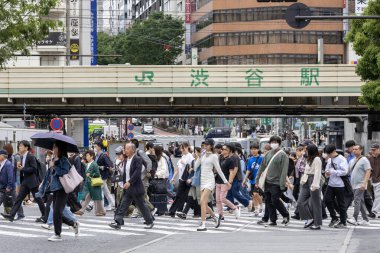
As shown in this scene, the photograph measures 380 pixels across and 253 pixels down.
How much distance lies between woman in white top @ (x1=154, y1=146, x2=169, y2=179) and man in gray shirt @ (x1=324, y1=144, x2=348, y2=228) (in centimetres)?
441

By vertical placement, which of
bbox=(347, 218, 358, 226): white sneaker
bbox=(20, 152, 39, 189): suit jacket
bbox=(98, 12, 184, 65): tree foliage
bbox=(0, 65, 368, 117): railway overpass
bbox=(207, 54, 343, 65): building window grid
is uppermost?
bbox=(98, 12, 184, 65): tree foliage

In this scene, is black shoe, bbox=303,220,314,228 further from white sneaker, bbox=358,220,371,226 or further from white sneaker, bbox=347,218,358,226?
white sneaker, bbox=358,220,371,226

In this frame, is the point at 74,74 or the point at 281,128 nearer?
the point at 74,74

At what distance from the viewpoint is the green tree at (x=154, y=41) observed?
305 ft

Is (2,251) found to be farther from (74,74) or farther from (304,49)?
(304,49)

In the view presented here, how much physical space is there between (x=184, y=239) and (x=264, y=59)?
7560cm

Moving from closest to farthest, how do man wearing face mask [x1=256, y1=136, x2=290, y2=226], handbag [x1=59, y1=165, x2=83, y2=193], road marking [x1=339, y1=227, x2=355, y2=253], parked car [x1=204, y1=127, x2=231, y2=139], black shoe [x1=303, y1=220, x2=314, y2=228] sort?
road marking [x1=339, y1=227, x2=355, y2=253]
handbag [x1=59, y1=165, x2=83, y2=193]
man wearing face mask [x1=256, y1=136, x2=290, y2=226]
black shoe [x1=303, y1=220, x2=314, y2=228]
parked car [x1=204, y1=127, x2=231, y2=139]

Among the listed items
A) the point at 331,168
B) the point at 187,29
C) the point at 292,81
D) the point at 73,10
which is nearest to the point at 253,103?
the point at 292,81

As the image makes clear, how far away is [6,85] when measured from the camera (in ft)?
171

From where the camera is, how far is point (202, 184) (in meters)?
18.0

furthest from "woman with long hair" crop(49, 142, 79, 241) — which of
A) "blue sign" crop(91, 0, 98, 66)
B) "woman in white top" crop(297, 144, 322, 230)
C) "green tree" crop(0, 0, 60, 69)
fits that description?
"blue sign" crop(91, 0, 98, 66)

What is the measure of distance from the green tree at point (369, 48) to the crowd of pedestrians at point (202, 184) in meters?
12.9

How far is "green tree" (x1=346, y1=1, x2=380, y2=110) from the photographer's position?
35.3 meters

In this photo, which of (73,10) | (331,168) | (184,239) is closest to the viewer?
(184,239)
